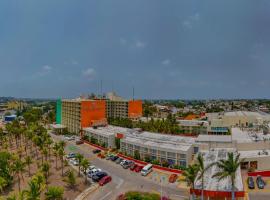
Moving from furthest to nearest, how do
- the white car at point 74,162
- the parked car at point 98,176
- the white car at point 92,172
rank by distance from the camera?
the white car at point 74,162
the white car at point 92,172
the parked car at point 98,176

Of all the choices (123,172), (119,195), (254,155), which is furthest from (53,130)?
(254,155)

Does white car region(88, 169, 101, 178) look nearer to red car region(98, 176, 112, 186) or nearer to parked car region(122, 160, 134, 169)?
red car region(98, 176, 112, 186)

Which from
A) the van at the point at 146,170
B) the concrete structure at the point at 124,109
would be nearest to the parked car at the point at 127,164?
the van at the point at 146,170

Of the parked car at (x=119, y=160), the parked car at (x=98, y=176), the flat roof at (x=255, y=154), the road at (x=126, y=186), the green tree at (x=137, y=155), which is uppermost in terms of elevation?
the flat roof at (x=255, y=154)

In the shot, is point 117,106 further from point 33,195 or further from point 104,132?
point 33,195

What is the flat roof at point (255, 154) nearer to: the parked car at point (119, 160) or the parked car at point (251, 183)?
the parked car at point (251, 183)

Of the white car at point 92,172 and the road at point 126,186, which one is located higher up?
the white car at point 92,172
